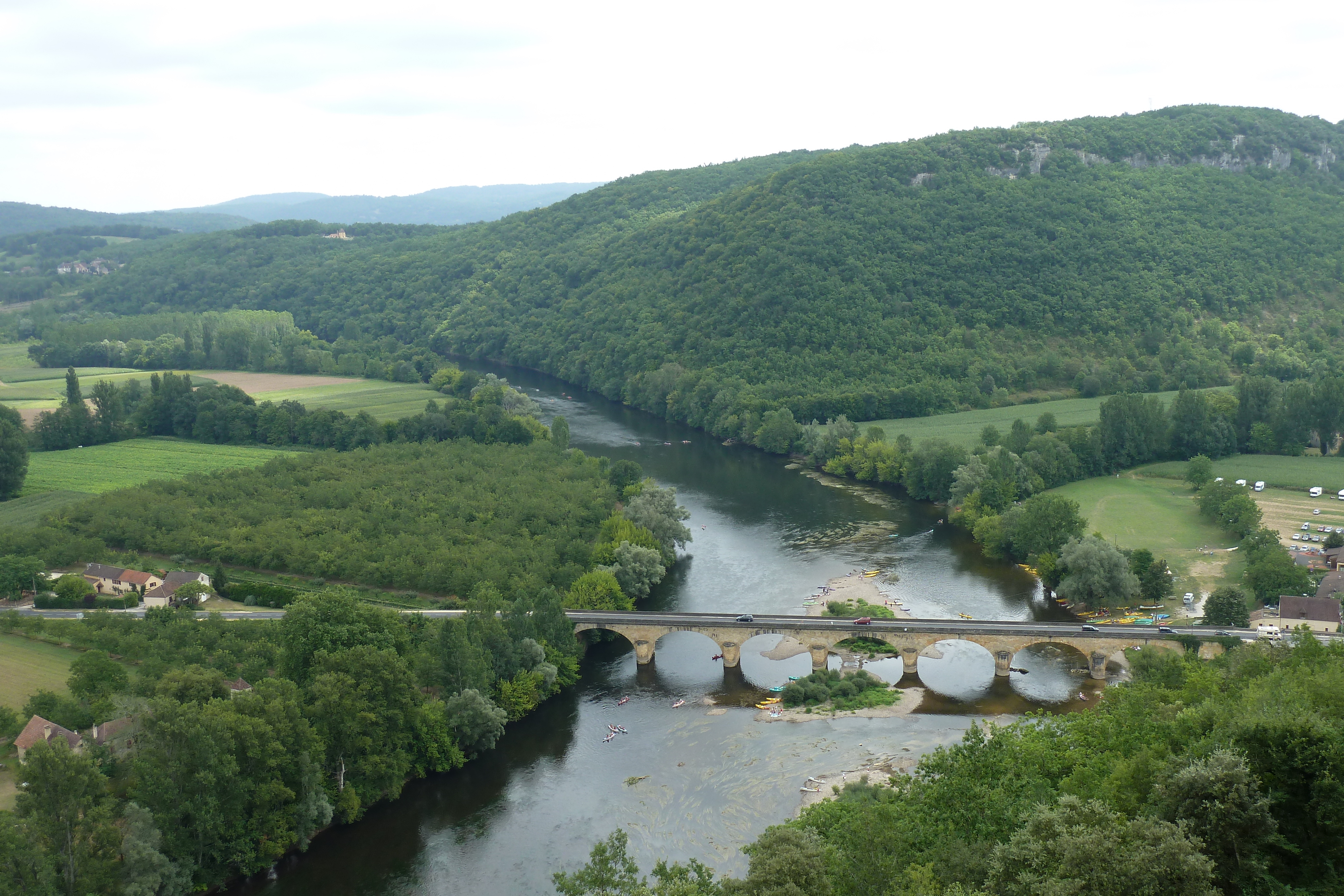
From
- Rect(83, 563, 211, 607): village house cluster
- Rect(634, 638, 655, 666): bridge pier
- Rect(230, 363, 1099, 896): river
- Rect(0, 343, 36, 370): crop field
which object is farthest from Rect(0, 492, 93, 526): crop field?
Rect(0, 343, 36, 370): crop field

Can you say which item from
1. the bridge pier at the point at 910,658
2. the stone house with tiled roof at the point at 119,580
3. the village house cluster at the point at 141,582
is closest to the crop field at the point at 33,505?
the stone house with tiled roof at the point at 119,580

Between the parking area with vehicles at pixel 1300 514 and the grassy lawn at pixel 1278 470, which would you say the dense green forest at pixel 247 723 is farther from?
the grassy lawn at pixel 1278 470

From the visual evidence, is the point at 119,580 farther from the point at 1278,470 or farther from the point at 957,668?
the point at 1278,470

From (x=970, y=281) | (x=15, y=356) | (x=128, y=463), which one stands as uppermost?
(x=970, y=281)

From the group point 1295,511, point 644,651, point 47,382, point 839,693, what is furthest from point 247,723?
point 47,382

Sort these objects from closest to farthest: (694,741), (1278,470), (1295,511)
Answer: (694,741)
(1295,511)
(1278,470)

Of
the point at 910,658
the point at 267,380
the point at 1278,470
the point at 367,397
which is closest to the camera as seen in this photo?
the point at 910,658
